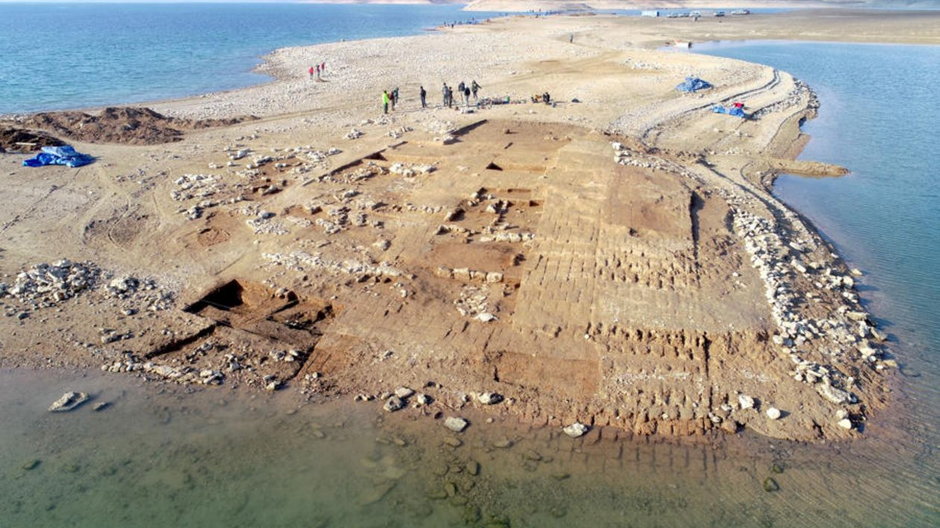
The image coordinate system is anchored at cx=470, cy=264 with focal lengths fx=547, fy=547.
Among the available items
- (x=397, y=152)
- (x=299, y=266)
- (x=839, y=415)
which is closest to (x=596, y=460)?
(x=839, y=415)

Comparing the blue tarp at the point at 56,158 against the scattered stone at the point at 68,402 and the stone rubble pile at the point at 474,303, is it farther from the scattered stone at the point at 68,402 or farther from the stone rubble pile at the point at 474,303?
the stone rubble pile at the point at 474,303

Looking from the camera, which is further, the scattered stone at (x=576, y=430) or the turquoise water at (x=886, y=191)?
the turquoise water at (x=886, y=191)

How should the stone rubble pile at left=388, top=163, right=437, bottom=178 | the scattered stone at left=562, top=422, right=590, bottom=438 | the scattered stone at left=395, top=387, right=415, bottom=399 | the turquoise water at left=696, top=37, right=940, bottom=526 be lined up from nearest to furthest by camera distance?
1. the scattered stone at left=562, top=422, right=590, bottom=438
2. the scattered stone at left=395, top=387, right=415, bottom=399
3. the turquoise water at left=696, top=37, right=940, bottom=526
4. the stone rubble pile at left=388, top=163, right=437, bottom=178

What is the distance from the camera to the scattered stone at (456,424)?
8.68m

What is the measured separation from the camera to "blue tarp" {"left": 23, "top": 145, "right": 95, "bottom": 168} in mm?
19469

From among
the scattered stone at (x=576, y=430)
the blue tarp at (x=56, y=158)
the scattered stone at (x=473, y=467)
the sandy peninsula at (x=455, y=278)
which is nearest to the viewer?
the scattered stone at (x=473, y=467)

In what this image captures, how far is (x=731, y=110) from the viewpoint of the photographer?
90.8ft

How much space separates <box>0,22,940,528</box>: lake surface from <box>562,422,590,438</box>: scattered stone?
0.12 metres

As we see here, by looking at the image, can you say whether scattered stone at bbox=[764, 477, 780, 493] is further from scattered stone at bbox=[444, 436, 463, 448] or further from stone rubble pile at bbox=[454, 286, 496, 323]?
stone rubble pile at bbox=[454, 286, 496, 323]

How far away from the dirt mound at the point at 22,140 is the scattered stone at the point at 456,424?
→ 853 inches

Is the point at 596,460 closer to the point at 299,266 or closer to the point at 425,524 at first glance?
the point at 425,524

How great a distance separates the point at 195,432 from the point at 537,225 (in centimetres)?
888

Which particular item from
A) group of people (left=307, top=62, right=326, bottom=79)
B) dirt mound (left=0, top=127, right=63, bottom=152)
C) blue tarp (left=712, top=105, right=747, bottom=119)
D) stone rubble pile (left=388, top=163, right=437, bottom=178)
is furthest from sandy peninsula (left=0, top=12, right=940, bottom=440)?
group of people (left=307, top=62, right=326, bottom=79)

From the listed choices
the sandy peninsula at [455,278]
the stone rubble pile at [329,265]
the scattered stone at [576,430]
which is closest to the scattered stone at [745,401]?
the sandy peninsula at [455,278]
